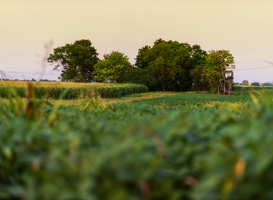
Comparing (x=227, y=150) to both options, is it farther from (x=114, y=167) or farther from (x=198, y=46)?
(x=198, y=46)

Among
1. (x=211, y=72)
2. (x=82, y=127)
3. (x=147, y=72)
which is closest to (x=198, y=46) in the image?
(x=147, y=72)

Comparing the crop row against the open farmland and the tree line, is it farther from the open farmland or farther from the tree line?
the tree line

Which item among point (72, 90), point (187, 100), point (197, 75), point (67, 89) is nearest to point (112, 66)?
point (197, 75)

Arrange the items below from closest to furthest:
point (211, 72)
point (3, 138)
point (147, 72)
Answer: point (3, 138), point (211, 72), point (147, 72)

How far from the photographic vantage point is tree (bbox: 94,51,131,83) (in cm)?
5400

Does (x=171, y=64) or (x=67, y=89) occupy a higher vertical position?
(x=171, y=64)

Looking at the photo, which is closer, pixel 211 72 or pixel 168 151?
pixel 168 151

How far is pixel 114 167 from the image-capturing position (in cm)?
116

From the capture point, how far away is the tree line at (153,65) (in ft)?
160

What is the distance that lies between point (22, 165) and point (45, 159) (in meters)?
0.31

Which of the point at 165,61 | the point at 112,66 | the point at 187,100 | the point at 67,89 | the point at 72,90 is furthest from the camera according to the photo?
the point at 112,66

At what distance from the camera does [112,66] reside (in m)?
54.7

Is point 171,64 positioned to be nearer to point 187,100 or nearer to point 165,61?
point 165,61

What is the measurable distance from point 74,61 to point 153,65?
20.0 m
